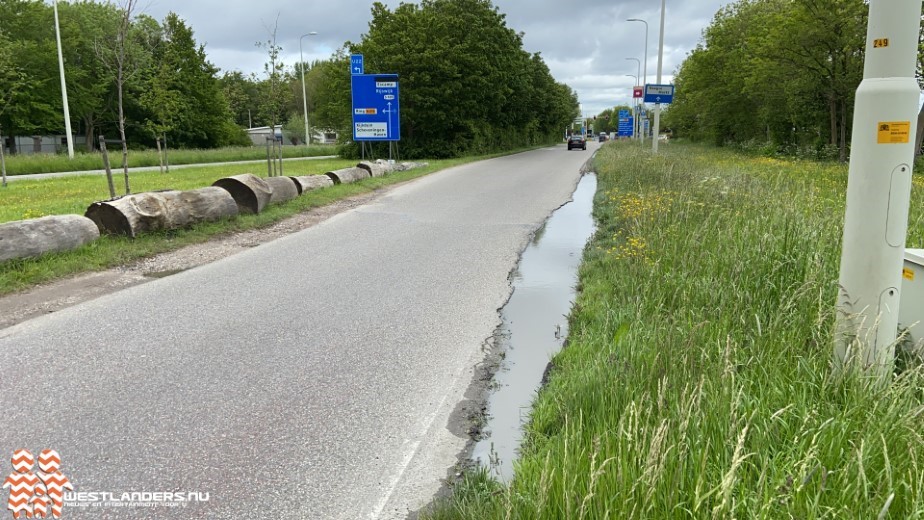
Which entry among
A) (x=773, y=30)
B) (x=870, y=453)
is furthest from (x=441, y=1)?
(x=870, y=453)

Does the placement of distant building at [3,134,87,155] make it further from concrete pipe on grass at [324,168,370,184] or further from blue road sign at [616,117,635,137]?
blue road sign at [616,117,635,137]

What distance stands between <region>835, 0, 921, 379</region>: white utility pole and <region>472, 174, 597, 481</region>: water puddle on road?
1778 millimetres

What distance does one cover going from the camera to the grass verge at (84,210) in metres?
6.89

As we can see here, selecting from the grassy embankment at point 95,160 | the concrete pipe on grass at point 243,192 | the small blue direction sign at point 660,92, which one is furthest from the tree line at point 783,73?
the grassy embankment at point 95,160

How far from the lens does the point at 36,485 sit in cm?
297

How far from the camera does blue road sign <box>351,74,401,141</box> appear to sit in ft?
75.3

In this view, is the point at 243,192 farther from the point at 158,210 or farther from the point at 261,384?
the point at 261,384

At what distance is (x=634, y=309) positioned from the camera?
4.91 m

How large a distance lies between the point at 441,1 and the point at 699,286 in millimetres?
36420

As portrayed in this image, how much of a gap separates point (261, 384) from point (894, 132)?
3.85 meters

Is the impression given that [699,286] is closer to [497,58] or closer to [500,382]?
[500,382]

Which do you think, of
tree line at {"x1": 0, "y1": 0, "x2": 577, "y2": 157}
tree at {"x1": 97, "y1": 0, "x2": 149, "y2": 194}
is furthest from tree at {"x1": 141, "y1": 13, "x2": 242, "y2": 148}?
tree at {"x1": 97, "y1": 0, "x2": 149, "y2": 194}

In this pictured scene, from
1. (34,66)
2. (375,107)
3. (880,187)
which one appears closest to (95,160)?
(375,107)

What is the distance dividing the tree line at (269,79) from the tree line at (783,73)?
43.5 ft
